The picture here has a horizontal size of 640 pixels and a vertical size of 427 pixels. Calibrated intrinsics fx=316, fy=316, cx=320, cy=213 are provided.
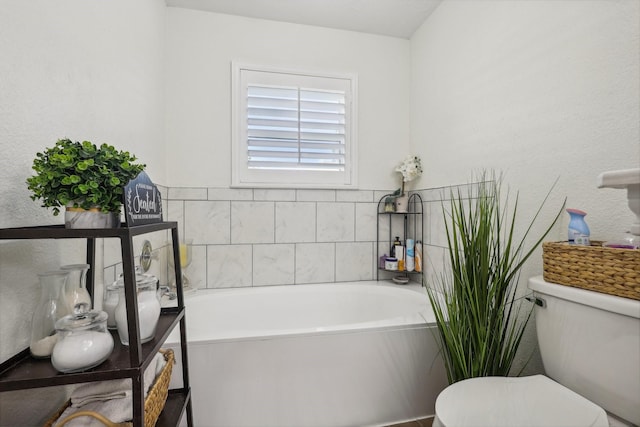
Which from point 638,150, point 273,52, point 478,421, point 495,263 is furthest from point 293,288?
point 638,150

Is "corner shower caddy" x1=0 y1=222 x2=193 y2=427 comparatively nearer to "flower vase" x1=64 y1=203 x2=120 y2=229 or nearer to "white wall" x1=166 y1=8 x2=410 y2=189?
"flower vase" x1=64 y1=203 x2=120 y2=229

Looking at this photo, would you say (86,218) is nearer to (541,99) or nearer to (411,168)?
(541,99)

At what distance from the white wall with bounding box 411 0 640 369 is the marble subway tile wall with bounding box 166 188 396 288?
72cm

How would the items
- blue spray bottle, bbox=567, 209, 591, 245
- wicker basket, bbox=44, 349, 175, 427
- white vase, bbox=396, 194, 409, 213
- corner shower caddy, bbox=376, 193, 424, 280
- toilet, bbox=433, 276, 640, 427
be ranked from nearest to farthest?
wicker basket, bbox=44, 349, 175, 427, toilet, bbox=433, 276, 640, 427, blue spray bottle, bbox=567, 209, 591, 245, white vase, bbox=396, 194, 409, 213, corner shower caddy, bbox=376, 193, 424, 280

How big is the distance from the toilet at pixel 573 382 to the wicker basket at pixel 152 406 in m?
0.77

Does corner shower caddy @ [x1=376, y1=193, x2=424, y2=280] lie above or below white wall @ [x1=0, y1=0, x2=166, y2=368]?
below

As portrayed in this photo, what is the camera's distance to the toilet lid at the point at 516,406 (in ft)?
2.80

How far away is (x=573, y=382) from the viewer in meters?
0.99

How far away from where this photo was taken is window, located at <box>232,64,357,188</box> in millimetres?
2260

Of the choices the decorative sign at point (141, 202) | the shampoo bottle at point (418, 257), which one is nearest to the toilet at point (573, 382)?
the decorative sign at point (141, 202)

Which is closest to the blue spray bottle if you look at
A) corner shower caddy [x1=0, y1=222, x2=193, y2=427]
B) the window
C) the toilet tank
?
the toilet tank

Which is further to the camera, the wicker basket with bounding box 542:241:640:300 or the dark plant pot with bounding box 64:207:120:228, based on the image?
the wicker basket with bounding box 542:241:640:300

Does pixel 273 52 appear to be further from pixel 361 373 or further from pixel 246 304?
pixel 361 373

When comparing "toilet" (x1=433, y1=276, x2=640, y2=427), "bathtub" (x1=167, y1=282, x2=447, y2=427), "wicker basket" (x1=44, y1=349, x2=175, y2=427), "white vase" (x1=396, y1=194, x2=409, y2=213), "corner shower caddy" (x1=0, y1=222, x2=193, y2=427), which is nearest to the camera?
"corner shower caddy" (x1=0, y1=222, x2=193, y2=427)
